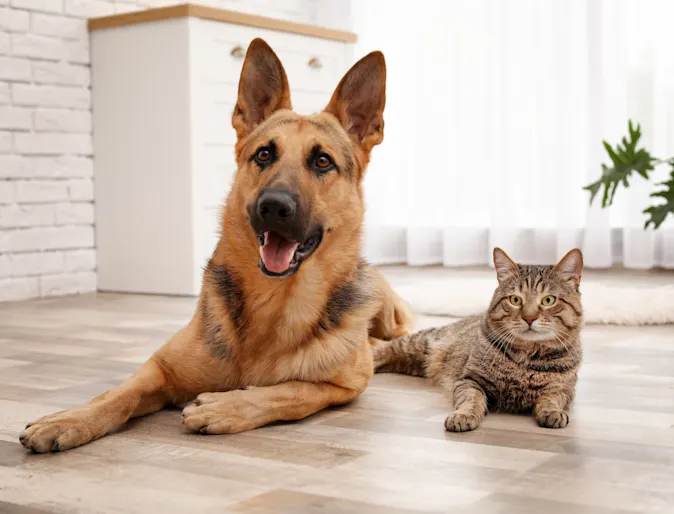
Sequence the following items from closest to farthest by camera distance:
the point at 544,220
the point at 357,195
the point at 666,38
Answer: the point at 357,195, the point at 666,38, the point at 544,220

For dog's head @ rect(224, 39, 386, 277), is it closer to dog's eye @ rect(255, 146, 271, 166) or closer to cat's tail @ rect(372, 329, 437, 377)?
dog's eye @ rect(255, 146, 271, 166)

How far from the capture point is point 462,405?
7.23 feet

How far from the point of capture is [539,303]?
2283 millimetres

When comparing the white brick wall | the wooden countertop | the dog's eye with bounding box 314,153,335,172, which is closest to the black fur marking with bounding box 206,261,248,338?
the dog's eye with bounding box 314,153,335,172

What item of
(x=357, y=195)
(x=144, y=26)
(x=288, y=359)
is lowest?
(x=288, y=359)

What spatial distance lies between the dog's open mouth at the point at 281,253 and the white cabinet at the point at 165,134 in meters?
2.35

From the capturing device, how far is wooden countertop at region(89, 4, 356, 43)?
15.1 feet

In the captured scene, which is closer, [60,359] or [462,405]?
[462,405]

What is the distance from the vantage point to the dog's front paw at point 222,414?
6.70ft

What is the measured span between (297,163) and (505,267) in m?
0.60

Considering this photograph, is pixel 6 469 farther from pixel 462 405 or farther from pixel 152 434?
pixel 462 405

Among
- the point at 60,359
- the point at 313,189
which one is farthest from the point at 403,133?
the point at 313,189

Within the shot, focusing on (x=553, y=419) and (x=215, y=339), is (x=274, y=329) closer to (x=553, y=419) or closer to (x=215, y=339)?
(x=215, y=339)

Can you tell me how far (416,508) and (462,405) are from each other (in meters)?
0.67
